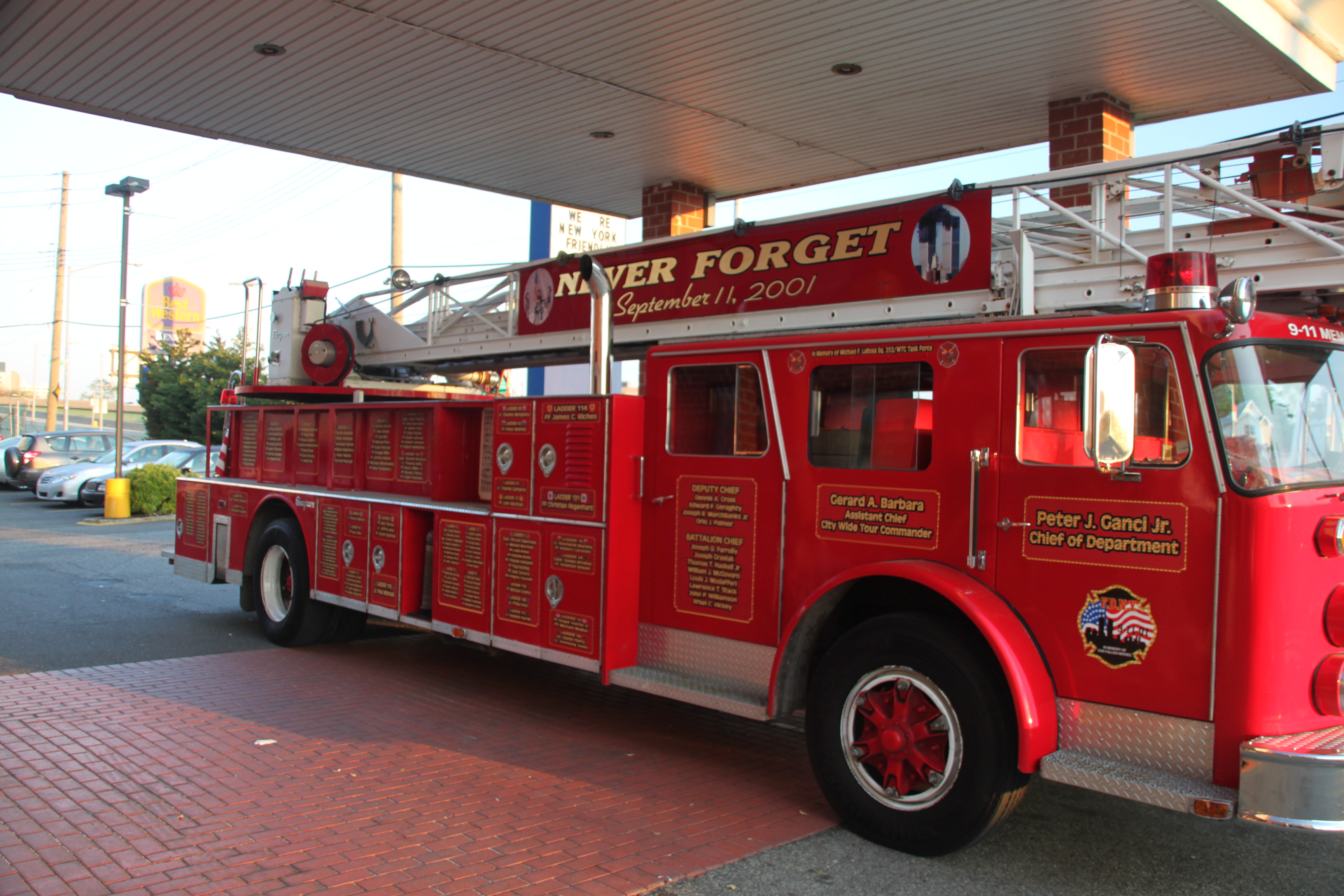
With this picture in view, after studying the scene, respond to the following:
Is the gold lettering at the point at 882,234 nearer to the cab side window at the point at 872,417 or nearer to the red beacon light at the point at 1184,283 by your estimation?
the cab side window at the point at 872,417

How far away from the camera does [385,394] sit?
9.39 meters

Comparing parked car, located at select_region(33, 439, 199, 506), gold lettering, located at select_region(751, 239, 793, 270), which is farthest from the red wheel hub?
parked car, located at select_region(33, 439, 199, 506)

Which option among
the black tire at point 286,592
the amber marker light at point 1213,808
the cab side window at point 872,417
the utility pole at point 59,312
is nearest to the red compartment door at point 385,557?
the black tire at point 286,592

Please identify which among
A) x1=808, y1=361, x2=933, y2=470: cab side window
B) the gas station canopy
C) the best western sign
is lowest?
x1=808, y1=361, x2=933, y2=470: cab side window

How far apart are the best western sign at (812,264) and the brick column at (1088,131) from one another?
144 inches

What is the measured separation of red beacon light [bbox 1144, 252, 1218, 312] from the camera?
4129mm

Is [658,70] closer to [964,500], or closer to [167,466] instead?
[964,500]

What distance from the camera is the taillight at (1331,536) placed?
3.88 m

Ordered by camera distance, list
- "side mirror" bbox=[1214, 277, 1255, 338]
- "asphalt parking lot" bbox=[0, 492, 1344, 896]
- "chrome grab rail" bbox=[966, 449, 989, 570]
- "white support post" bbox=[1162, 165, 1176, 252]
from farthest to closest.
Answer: "white support post" bbox=[1162, 165, 1176, 252]
"chrome grab rail" bbox=[966, 449, 989, 570]
"asphalt parking lot" bbox=[0, 492, 1344, 896]
"side mirror" bbox=[1214, 277, 1255, 338]

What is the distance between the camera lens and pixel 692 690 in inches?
211

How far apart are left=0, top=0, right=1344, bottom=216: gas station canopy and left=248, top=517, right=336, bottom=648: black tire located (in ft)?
14.0

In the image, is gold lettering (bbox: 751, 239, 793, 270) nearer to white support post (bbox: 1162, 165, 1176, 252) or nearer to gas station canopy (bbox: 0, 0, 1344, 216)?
white support post (bbox: 1162, 165, 1176, 252)

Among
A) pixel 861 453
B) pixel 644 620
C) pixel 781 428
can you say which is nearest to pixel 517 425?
pixel 644 620

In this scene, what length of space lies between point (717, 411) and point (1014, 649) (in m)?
2.16
